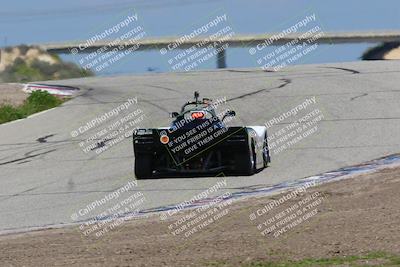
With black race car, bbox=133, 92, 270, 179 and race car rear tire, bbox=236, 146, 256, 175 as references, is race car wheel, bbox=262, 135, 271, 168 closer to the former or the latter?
black race car, bbox=133, 92, 270, 179

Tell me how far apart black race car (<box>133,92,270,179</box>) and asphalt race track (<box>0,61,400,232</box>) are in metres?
0.30

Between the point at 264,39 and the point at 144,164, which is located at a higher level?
the point at 144,164

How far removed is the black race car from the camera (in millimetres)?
14789

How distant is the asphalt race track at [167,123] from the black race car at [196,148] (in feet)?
0.98

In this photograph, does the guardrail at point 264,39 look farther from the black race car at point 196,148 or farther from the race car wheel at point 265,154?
the black race car at point 196,148

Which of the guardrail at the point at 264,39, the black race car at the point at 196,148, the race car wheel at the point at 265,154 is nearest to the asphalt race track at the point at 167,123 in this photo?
the race car wheel at the point at 265,154

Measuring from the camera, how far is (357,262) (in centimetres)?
774

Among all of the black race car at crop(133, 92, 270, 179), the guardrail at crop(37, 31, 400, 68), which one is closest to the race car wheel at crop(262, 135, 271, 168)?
the black race car at crop(133, 92, 270, 179)

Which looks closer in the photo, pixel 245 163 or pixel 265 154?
pixel 245 163

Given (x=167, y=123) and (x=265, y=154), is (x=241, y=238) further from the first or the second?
(x=167, y=123)

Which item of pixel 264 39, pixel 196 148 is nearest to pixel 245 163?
pixel 196 148

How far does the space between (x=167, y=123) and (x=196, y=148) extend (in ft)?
23.3

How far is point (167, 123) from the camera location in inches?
864

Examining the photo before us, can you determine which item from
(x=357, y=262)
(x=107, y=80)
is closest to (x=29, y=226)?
(x=357, y=262)
